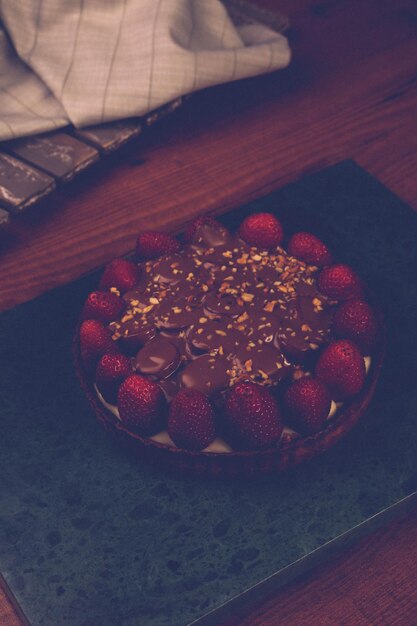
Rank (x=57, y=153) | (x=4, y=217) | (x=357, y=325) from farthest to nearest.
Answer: (x=57, y=153) < (x=4, y=217) < (x=357, y=325)

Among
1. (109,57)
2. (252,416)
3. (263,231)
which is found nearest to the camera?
(252,416)

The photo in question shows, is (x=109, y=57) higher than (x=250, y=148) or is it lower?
higher

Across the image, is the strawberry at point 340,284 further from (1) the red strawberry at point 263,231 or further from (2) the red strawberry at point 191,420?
(2) the red strawberry at point 191,420

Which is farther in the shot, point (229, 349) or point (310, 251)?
point (310, 251)

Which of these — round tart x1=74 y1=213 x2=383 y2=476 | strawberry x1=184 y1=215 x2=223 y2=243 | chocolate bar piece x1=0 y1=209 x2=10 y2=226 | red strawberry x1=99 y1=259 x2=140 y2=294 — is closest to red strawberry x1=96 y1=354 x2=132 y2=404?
round tart x1=74 y1=213 x2=383 y2=476

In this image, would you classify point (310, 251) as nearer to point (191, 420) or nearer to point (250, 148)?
point (191, 420)

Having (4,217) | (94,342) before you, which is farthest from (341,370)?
(4,217)

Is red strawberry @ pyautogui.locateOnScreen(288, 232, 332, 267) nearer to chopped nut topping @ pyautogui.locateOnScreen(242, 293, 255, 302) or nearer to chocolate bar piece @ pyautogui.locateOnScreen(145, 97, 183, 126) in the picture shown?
chopped nut topping @ pyautogui.locateOnScreen(242, 293, 255, 302)

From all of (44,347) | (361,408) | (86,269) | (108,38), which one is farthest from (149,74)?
→ (361,408)
